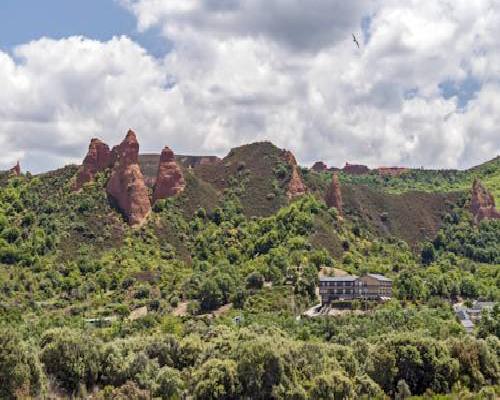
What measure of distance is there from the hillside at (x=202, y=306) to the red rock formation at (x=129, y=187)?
468 mm

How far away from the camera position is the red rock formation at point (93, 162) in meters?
195

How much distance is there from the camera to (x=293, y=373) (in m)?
79.9

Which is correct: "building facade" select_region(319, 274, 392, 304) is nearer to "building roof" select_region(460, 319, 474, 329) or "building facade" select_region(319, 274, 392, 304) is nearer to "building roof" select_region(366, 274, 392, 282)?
"building roof" select_region(366, 274, 392, 282)

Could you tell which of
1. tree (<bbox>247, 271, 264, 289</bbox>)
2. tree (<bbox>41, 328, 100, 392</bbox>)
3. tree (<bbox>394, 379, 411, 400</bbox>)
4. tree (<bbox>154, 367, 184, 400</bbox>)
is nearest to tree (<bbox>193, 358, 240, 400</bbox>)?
tree (<bbox>154, 367, 184, 400</bbox>)

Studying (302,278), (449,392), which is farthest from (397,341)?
(302,278)

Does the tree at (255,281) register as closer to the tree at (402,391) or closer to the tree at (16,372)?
the tree at (402,391)

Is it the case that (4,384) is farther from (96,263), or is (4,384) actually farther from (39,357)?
(96,263)

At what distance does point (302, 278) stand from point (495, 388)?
250ft

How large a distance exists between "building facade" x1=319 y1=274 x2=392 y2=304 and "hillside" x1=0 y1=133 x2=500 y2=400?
2.45m

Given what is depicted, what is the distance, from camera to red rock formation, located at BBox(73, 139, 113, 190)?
639 ft

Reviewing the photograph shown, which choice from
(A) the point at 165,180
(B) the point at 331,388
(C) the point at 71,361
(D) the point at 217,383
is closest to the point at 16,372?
(C) the point at 71,361

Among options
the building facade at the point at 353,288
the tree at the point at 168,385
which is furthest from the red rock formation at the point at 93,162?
the tree at the point at 168,385

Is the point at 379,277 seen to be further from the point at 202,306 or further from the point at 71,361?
the point at 71,361

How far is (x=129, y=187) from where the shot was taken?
186125mm
